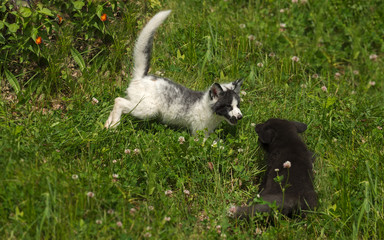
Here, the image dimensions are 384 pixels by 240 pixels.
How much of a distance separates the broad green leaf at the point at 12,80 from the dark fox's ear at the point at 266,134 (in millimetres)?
2657

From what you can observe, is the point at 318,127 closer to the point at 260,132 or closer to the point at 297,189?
the point at 260,132

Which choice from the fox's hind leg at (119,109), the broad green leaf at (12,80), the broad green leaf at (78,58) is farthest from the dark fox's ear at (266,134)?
the broad green leaf at (12,80)

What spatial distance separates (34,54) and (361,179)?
3.63 meters

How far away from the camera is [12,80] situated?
5027 mm

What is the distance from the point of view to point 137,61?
5.15m

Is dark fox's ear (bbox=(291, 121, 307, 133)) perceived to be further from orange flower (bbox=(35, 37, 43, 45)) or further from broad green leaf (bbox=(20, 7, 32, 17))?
broad green leaf (bbox=(20, 7, 32, 17))

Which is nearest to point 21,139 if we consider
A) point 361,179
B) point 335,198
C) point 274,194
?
point 274,194

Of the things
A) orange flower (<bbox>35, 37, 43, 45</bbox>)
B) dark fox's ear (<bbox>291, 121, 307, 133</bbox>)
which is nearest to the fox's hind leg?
orange flower (<bbox>35, 37, 43, 45</bbox>)

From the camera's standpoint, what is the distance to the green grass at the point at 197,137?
3.44m

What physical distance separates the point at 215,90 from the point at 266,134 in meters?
0.77

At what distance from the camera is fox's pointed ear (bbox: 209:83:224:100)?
4.91m

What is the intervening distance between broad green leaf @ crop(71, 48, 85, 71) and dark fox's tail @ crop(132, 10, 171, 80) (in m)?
0.69

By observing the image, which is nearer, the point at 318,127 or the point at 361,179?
the point at 361,179

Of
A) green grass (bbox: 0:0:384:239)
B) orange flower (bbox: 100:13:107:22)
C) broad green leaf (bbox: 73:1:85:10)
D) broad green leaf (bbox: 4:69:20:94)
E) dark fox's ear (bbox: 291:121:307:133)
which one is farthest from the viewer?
orange flower (bbox: 100:13:107:22)
